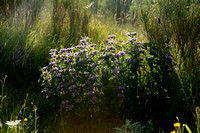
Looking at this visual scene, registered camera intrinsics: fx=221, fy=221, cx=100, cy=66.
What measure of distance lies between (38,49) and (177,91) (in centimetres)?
276

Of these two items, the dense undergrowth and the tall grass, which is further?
the tall grass

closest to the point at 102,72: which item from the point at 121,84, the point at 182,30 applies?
the point at 121,84

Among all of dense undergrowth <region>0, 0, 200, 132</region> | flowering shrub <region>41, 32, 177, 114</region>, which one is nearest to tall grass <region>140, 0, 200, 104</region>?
dense undergrowth <region>0, 0, 200, 132</region>

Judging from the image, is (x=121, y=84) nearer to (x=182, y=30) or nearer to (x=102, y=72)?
(x=102, y=72)

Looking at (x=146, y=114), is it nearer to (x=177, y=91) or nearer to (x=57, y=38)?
(x=177, y=91)

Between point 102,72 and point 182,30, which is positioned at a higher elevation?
point 182,30

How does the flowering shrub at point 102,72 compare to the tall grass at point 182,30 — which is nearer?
the flowering shrub at point 102,72

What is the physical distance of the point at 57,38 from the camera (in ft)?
17.8

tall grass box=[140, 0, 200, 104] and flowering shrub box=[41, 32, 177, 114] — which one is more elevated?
tall grass box=[140, 0, 200, 104]

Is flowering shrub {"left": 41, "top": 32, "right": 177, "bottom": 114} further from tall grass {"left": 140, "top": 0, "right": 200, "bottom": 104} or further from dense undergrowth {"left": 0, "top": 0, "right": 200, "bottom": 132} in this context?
tall grass {"left": 140, "top": 0, "right": 200, "bottom": 104}

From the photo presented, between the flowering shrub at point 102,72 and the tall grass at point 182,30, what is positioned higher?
the tall grass at point 182,30

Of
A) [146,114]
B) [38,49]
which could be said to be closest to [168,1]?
[146,114]

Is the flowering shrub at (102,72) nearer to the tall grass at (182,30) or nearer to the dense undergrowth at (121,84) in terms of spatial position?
the dense undergrowth at (121,84)

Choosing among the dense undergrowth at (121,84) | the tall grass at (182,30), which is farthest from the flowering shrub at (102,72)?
the tall grass at (182,30)
